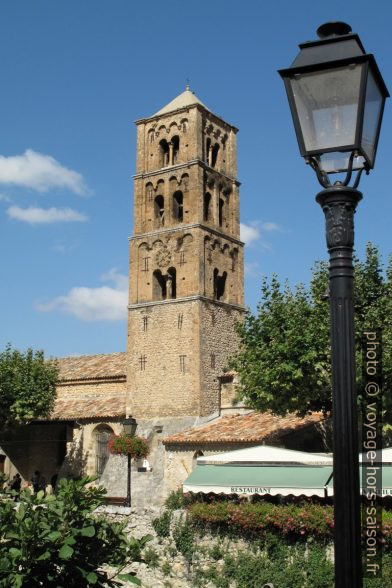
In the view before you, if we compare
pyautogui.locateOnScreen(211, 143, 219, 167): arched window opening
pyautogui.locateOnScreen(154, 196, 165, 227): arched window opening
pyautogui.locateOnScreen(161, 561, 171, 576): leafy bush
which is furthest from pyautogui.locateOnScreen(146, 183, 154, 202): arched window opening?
pyautogui.locateOnScreen(161, 561, 171, 576): leafy bush

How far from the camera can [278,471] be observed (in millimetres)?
19375

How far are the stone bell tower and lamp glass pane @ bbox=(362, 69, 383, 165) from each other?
2857 centimetres

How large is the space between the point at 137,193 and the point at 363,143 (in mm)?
33966

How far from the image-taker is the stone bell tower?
33.1 m

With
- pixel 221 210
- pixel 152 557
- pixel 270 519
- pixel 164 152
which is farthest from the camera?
pixel 164 152

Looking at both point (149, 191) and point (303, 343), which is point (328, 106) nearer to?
point (303, 343)

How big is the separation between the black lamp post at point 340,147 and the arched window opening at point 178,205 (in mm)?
32334

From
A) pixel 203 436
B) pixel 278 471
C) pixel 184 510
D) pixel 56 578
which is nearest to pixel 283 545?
pixel 278 471

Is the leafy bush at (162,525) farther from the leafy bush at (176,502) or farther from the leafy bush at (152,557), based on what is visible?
the leafy bush at (176,502)

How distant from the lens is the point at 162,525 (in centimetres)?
2048

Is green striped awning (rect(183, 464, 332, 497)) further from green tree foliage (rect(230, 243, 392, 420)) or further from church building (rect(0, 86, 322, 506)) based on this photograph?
church building (rect(0, 86, 322, 506))

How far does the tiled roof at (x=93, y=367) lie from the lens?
124 ft

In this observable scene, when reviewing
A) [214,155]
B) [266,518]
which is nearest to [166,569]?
[266,518]

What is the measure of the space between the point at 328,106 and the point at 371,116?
12.3 inches
